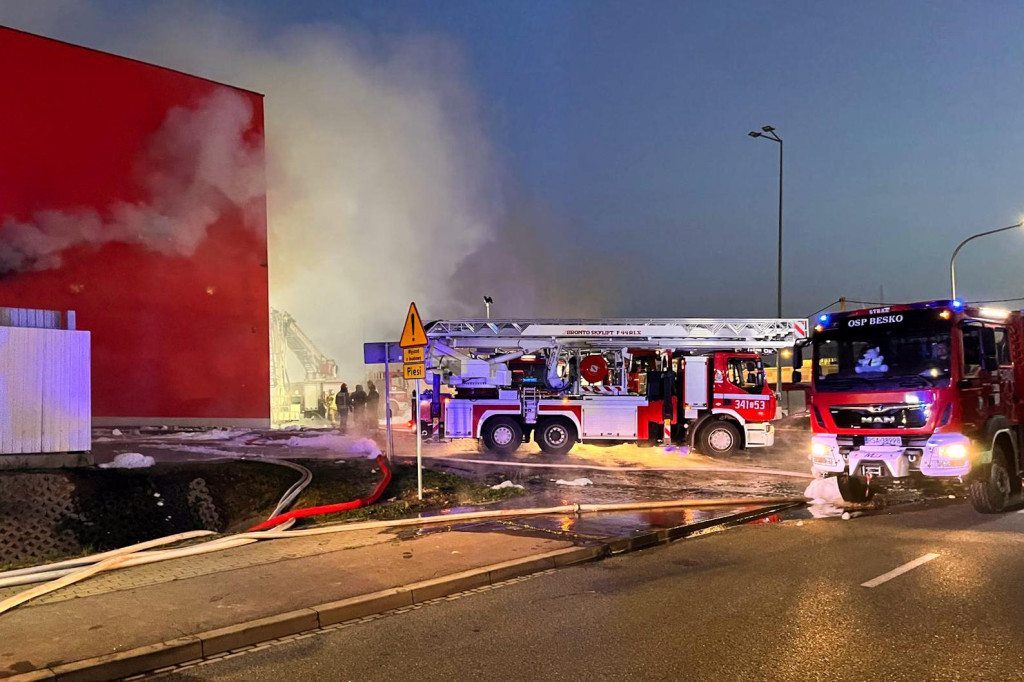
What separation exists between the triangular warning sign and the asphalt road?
12.2 ft

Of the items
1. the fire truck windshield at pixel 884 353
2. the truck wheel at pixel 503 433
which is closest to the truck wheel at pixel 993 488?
the fire truck windshield at pixel 884 353

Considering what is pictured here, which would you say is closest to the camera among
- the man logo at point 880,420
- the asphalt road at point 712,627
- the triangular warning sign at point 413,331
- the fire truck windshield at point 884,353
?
the asphalt road at point 712,627

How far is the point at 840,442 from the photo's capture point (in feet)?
30.6

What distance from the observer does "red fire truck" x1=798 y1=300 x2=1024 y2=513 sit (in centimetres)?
858

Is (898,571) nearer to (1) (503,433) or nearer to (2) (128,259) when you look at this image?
(1) (503,433)

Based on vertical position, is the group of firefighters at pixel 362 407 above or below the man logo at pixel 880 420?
below

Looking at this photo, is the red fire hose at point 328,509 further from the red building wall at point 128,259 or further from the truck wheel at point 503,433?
the red building wall at point 128,259

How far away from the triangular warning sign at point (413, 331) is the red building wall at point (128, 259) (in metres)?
11.5

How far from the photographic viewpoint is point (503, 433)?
616 inches

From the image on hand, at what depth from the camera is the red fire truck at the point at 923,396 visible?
338 inches

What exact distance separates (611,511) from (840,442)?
2.97 meters

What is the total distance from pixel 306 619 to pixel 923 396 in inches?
283

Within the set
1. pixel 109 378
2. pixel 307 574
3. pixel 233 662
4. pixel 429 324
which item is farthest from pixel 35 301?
pixel 233 662

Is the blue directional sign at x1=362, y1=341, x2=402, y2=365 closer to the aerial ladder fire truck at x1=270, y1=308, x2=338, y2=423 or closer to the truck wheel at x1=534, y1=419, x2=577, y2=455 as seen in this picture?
the truck wheel at x1=534, y1=419, x2=577, y2=455
